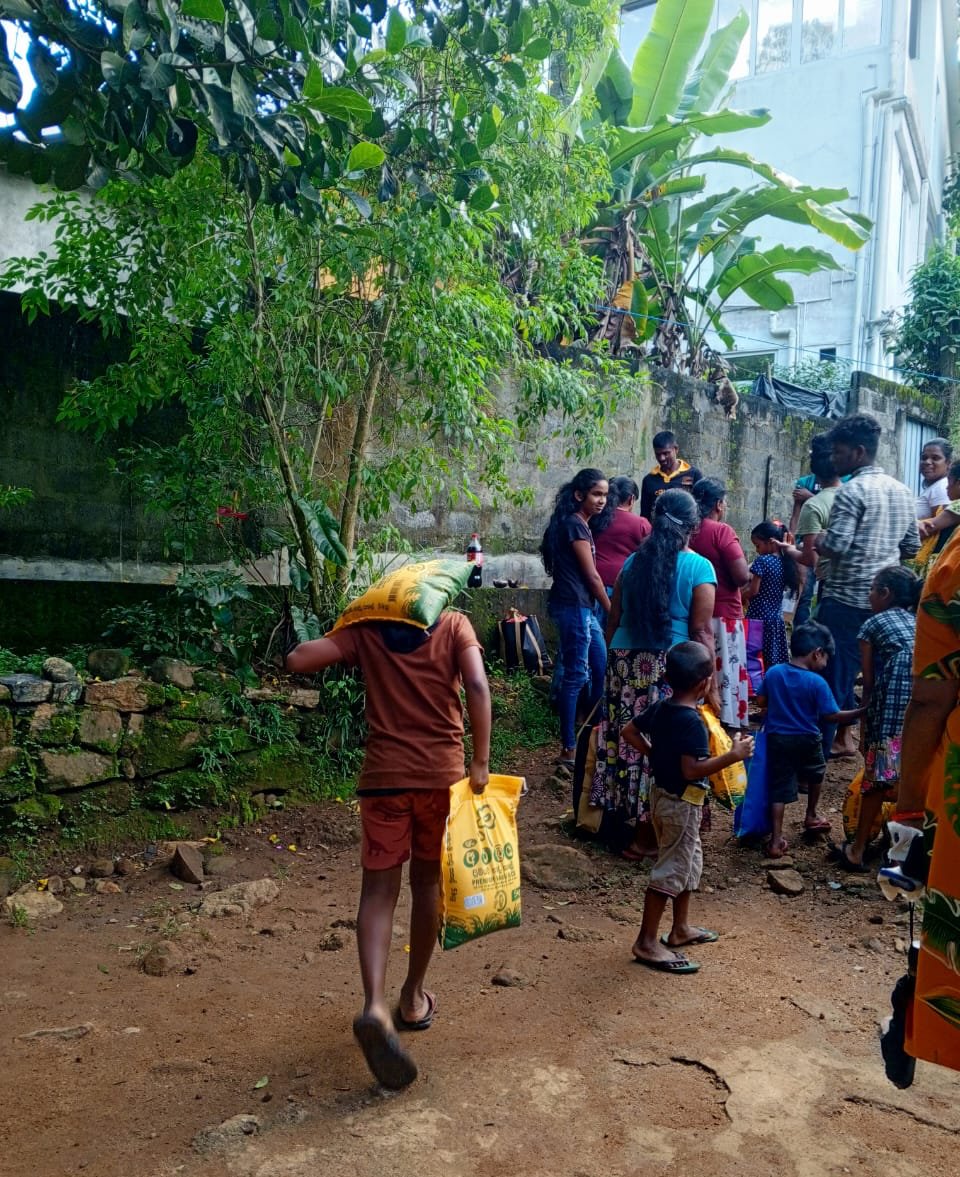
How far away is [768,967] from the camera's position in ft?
12.7

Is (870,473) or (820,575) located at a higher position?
(870,473)

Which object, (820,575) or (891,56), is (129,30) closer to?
(820,575)

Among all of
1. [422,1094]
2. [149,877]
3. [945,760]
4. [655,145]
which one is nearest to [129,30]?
[945,760]

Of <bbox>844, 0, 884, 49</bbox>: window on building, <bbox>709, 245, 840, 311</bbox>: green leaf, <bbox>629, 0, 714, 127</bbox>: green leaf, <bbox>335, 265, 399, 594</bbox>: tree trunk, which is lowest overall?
<bbox>335, 265, 399, 594</bbox>: tree trunk

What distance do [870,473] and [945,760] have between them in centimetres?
369

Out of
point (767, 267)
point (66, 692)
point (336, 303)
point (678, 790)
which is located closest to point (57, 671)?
point (66, 692)

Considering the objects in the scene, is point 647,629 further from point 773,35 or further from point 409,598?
point 773,35

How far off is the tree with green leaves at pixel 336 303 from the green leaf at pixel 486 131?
1cm

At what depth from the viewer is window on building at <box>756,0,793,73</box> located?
15.7 m

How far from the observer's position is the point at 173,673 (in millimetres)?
Answer: 5262

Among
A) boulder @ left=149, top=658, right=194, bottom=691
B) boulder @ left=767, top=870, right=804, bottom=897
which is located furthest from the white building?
boulder @ left=149, top=658, right=194, bottom=691

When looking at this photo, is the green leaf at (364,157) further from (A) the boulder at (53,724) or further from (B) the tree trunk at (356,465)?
(A) the boulder at (53,724)

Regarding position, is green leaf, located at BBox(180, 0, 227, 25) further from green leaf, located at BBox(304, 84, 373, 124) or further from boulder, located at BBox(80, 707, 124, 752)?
boulder, located at BBox(80, 707, 124, 752)

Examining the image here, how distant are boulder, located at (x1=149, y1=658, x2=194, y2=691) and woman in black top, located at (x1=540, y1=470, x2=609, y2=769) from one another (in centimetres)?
217
